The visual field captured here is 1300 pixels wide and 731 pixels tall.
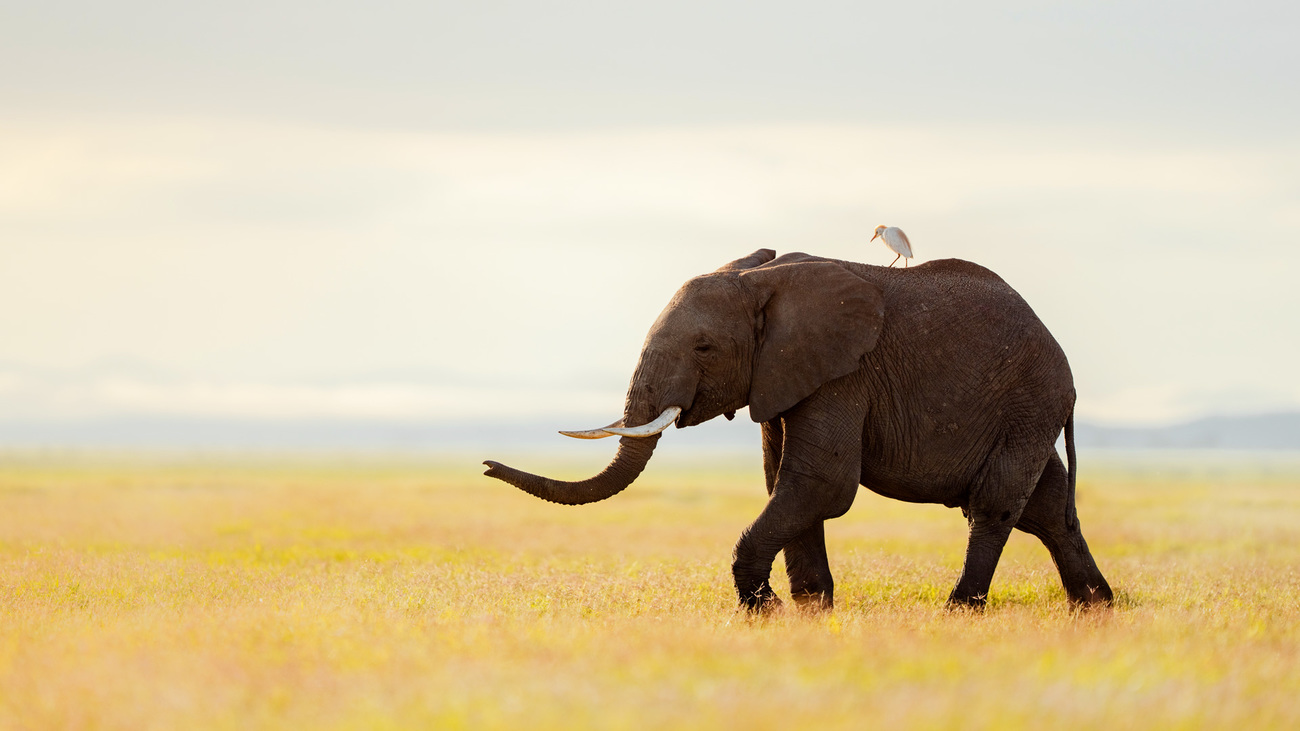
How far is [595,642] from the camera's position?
885 centimetres

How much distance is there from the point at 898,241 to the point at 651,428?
164 inches

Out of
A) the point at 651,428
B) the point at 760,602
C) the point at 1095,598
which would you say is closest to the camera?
the point at 651,428

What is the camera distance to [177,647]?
8.95 meters

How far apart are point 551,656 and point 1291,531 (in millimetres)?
26472

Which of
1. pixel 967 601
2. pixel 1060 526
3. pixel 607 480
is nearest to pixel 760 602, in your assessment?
pixel 607 480

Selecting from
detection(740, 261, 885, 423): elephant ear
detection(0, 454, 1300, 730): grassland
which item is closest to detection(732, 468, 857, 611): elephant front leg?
detection(0, 454, 1300, 730): grassland

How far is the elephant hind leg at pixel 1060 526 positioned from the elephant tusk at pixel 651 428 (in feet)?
14.5

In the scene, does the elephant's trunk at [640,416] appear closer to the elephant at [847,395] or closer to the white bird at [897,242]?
the elephant at [847,395]

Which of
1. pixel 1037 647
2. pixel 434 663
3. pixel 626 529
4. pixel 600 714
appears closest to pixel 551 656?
pixel 434 663

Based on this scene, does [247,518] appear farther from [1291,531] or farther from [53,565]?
[1291,531]

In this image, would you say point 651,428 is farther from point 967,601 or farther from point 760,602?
point 967,601

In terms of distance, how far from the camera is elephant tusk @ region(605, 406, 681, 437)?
36.3 feet

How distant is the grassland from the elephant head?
1.76m

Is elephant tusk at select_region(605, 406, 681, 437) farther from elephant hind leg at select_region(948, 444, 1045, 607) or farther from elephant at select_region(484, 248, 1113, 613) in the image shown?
elephant hind leg at select_region(948, 444, 1045, 607)
